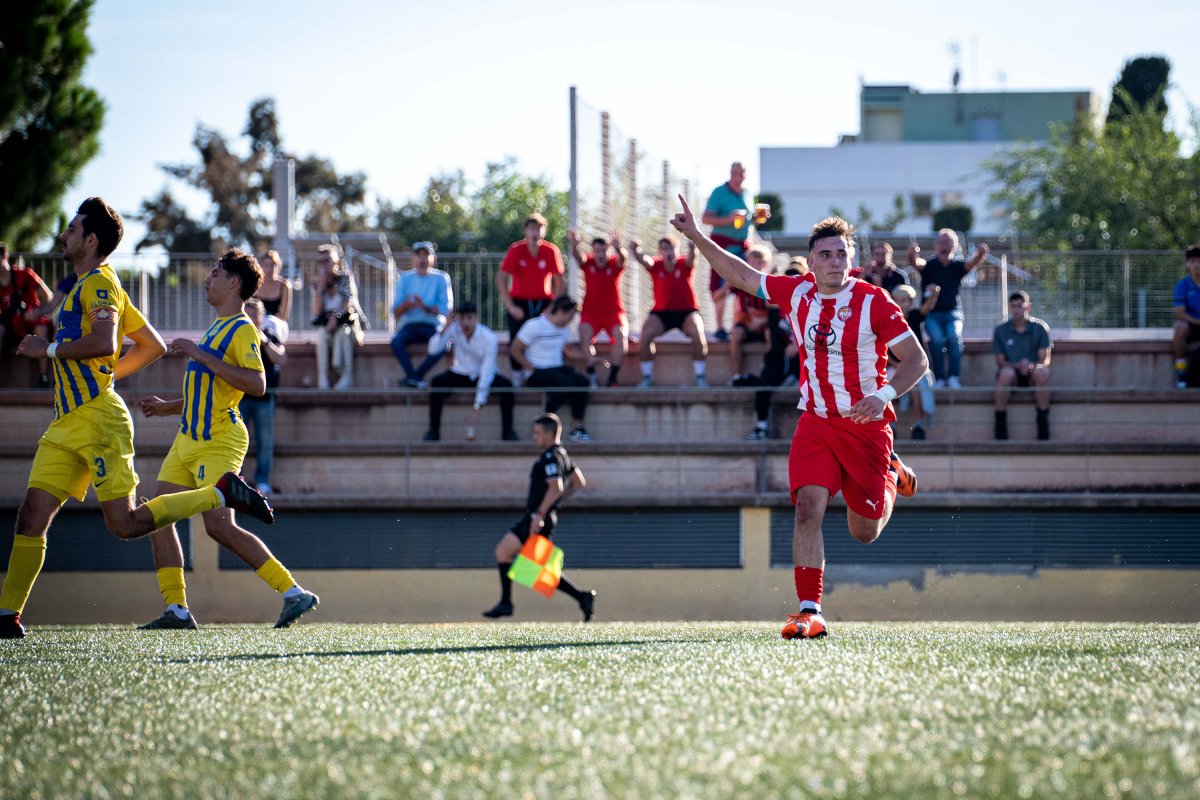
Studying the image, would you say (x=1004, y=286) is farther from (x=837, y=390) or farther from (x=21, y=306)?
(x=837, y=390)

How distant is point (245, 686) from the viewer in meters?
5.14

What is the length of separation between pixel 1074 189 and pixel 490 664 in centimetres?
3538

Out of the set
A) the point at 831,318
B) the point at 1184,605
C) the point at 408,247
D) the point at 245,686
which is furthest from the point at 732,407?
the point at 408,247

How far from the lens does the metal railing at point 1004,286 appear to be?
64.0 feet

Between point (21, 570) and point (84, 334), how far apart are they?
4.31ft

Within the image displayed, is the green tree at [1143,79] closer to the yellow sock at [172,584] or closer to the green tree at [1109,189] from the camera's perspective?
the green tree at [1109,189]

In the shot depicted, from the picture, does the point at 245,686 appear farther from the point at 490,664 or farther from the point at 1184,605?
the point at 1184,605

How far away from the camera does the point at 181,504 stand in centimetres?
723

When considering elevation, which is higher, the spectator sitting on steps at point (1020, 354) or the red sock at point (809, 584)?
the spectator sitting on steps at point (1020, 354)

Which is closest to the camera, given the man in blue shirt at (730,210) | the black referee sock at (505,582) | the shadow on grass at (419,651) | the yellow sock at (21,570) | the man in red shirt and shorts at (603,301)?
the shadow on grass at (419,651)

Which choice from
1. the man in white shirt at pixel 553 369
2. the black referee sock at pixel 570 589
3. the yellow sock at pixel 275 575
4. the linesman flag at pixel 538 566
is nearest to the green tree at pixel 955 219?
the man in white shirt at pixel 553 369

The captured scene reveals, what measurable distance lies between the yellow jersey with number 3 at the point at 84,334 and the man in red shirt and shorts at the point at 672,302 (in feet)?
30.3

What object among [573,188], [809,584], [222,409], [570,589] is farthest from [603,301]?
[809,584]

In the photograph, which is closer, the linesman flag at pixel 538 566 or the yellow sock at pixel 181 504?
the yellow sock at pixel 181 504
